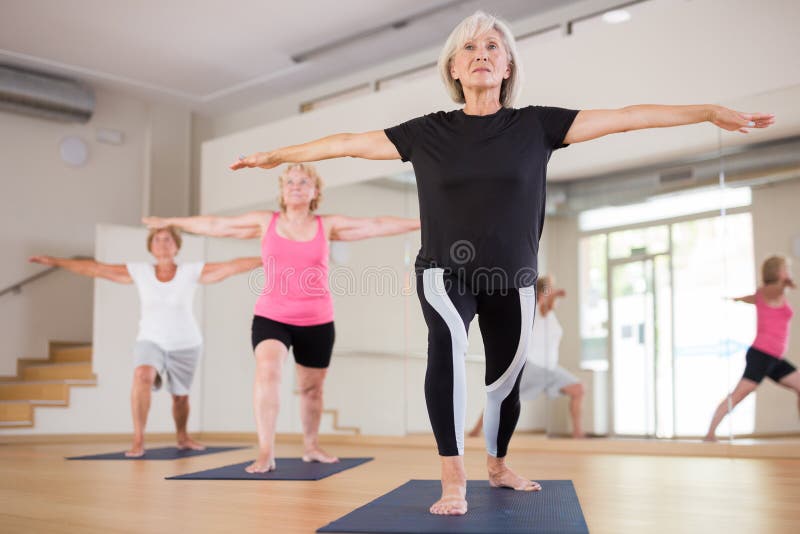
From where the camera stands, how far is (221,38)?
693 cm

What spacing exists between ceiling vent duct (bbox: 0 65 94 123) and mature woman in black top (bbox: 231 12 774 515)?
585cm

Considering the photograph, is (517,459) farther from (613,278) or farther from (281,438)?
(281,438)

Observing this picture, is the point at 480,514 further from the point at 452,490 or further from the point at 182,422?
the point at 182,422

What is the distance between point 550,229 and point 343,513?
338 cm

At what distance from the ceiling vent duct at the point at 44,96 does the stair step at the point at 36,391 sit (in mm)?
2437

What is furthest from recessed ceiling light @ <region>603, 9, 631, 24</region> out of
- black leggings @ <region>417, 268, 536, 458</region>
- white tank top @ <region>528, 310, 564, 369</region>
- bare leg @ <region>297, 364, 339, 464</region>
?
black leggings @ <region>417, 268, 536, 458</region>

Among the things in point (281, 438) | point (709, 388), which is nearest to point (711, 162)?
point (709, 388)

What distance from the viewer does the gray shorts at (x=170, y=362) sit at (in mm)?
4883

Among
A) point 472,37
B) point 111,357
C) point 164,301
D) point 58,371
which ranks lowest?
point 58,371

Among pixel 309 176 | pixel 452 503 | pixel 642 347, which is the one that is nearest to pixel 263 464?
pixel 309 176

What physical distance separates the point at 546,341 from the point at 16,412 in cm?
414

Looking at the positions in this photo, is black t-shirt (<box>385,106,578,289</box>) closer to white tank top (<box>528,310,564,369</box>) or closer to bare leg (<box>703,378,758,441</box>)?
bare leg (<box>703,378,758,441</box>)

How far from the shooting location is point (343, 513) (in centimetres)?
231

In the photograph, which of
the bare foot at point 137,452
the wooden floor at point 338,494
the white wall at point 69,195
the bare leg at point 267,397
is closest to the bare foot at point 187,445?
the bare foot at point 137,452
